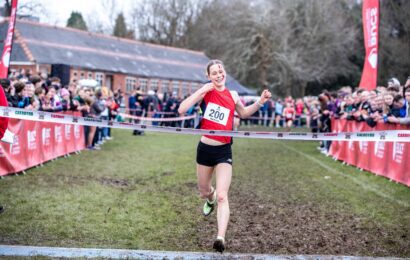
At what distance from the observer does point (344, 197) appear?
973cm

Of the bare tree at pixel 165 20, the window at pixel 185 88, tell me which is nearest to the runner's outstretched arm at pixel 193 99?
the window at pixel 185 88

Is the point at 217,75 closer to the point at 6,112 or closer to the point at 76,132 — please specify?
the point at 6,112

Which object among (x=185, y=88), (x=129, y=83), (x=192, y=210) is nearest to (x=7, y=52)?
(x=192, y=210)

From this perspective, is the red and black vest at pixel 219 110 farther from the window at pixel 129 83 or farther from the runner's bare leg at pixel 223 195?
the window at pixel 129 83

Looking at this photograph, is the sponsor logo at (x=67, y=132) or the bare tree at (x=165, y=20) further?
the bare tree at (x=165, y=20)

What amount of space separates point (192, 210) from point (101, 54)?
42402 millimetres

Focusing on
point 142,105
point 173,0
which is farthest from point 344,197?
point 173,0

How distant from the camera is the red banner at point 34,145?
35.2 feet

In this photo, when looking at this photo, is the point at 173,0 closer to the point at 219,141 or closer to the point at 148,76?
the point at 148,76

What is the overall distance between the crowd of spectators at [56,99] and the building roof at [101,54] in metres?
22.0

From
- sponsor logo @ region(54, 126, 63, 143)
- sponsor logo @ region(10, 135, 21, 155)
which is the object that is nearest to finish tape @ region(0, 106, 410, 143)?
sponsor logo @ region(10, 135, 21, 155)

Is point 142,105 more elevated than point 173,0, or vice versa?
point 173,0

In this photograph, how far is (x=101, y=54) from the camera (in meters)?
48.7

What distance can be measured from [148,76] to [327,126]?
34453mm
